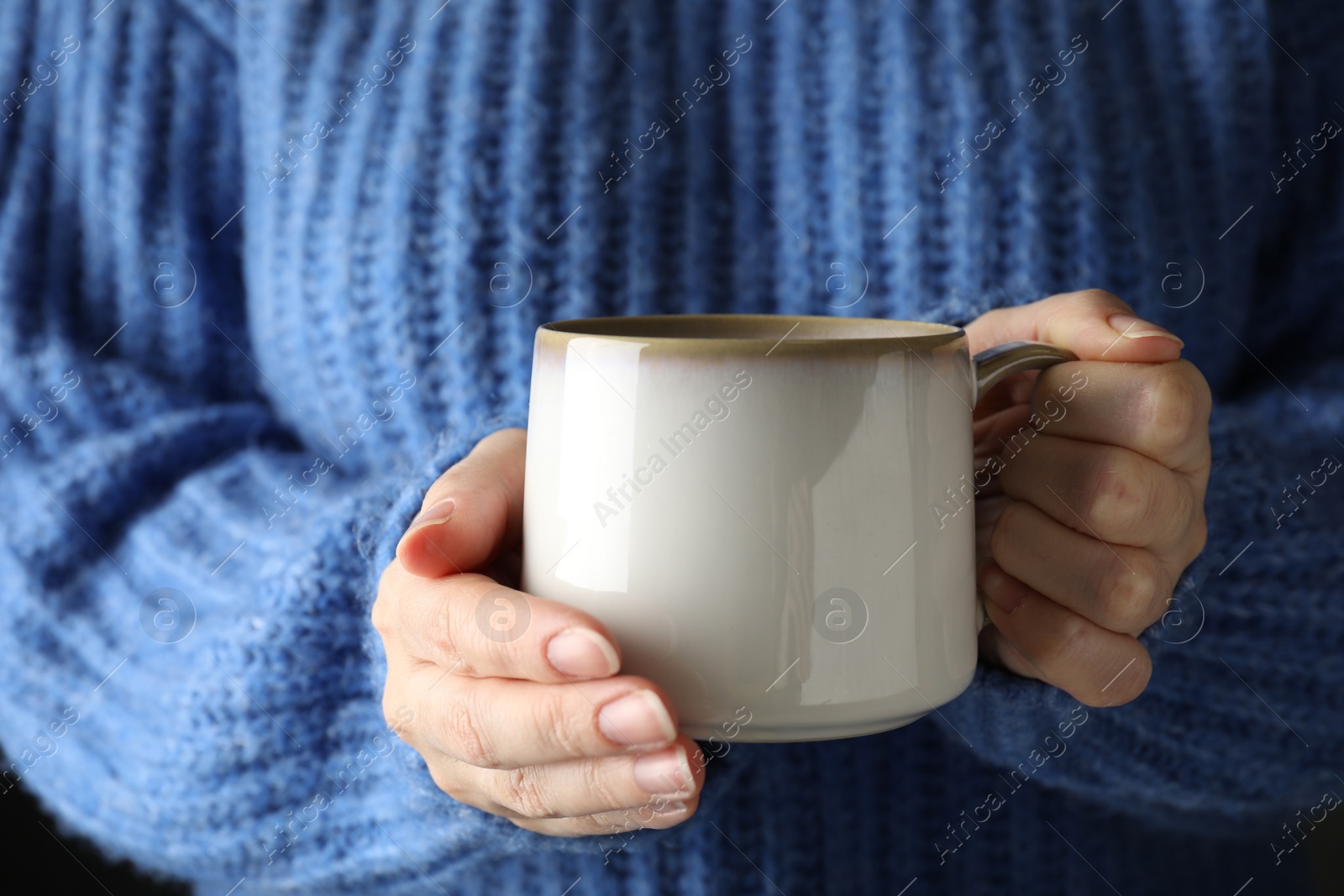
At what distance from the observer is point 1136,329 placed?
0.47 meters

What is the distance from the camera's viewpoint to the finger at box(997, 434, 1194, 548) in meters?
0.47

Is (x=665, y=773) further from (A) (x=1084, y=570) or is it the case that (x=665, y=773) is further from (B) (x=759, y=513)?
(A) (x=1084, y=570)

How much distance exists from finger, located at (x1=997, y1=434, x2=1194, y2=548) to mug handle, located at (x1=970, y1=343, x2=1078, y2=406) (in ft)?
0.14

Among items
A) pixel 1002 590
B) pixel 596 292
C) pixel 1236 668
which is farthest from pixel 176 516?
pixel 1236 668

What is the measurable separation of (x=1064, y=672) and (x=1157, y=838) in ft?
1.30

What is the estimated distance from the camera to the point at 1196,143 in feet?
2.45

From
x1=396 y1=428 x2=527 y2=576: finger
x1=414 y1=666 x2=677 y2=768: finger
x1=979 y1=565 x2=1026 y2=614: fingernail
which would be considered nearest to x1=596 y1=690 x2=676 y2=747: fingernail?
x1=414 y1=666 x2=677 y2=768: finger

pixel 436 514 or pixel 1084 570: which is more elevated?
pixel 436 514

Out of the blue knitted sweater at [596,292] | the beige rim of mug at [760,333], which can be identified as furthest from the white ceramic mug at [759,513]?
the blue knitted sweater at [596,292]

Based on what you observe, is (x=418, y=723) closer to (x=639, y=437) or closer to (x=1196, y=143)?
(x=639, y=437)

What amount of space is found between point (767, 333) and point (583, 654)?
0.65 ft

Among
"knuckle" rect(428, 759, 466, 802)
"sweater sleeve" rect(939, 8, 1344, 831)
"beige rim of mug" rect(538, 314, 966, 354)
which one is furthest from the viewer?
"sweater sleeve" rect(939, 8, 1344, 831)

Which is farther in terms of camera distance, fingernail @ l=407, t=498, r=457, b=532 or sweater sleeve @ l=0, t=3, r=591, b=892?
sweater sleeve @ l=0, t=3, r=591, b=892

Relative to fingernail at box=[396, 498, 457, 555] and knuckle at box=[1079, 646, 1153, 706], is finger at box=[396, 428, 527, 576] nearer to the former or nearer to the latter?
fingernail at box=[396, 498, 457, 555]
